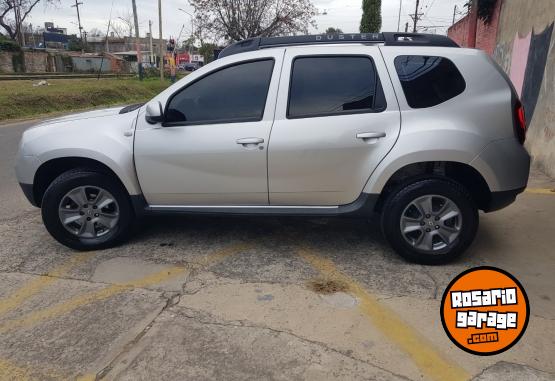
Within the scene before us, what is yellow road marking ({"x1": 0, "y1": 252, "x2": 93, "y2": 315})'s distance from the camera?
317cm

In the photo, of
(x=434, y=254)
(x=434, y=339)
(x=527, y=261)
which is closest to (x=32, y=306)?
(x=434, y=339)

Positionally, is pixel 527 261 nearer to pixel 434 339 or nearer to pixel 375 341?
pixel 434 339

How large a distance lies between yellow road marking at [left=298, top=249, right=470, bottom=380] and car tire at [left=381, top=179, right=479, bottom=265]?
0.56 m

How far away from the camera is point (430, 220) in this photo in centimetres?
355

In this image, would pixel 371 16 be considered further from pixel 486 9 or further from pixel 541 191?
pixel 541 191

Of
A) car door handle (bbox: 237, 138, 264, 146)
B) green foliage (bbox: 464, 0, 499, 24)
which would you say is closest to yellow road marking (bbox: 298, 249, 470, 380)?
car door handle (bbox: 237, 138, 264, 146)

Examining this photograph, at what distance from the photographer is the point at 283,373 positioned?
2.41 m

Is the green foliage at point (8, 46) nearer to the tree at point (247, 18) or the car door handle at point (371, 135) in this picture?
the tree at point (247, 18)

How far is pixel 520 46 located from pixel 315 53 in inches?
240

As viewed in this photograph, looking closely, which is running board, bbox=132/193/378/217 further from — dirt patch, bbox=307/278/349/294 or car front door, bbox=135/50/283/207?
dirt patch, bbox=307/278/349/294

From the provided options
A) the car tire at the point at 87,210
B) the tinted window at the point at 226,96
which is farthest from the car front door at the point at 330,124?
the car tire at the point at 87,210

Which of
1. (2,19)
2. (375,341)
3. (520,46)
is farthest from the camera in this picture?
(2,19)

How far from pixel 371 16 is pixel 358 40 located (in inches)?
1013

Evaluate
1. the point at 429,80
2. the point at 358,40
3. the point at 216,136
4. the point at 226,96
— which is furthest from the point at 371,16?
the point at 216,136
